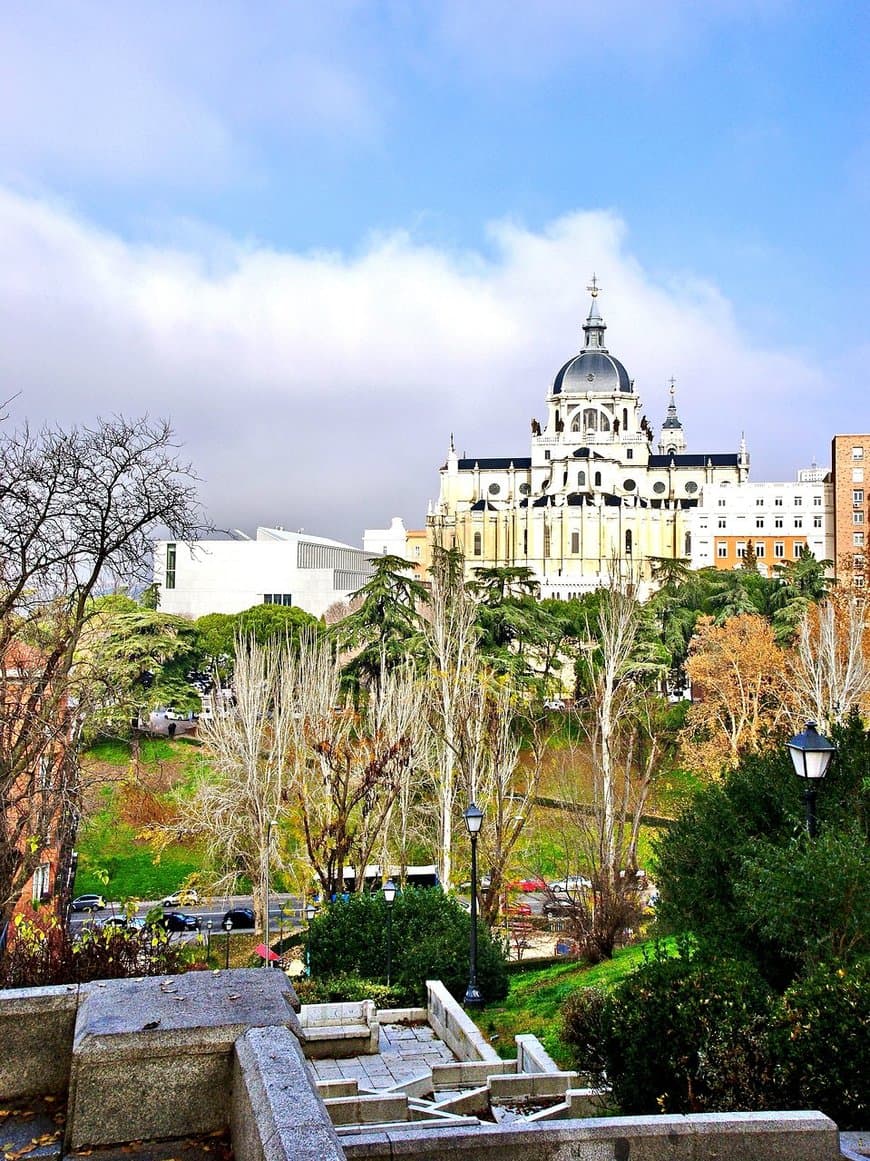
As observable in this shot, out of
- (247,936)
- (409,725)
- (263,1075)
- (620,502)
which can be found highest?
(620,502)

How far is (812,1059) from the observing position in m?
6.75

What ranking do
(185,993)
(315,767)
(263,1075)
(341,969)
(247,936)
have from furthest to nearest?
(315,767)
(247,936)
(341,969)
(185,993)
(263,1075)

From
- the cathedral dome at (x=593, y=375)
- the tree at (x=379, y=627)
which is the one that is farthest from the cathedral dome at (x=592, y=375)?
the tree at (x=379, y=627)

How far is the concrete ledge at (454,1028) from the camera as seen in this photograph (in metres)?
12.1

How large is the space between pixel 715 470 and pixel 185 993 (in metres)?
124

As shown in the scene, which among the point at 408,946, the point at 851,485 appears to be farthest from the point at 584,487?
the point at 408,946

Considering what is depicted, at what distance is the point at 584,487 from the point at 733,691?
84491 millimetres

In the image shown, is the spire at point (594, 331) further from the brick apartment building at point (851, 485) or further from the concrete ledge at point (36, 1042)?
the concrete ledge at point (36, 1042)

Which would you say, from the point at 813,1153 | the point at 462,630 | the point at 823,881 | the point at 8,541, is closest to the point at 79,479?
the point at 8,541

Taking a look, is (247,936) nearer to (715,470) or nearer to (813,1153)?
(813,1153)

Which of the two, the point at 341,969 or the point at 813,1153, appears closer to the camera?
the point at 813,1153

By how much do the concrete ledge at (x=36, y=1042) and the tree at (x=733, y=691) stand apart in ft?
99.5

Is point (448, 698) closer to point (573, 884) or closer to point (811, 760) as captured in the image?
point (573, 884)

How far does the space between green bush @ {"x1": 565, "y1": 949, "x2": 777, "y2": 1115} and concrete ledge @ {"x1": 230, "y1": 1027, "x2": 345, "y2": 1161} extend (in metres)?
3.19
